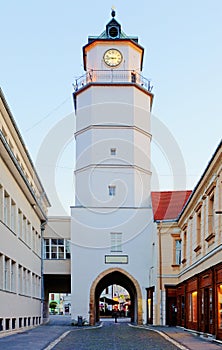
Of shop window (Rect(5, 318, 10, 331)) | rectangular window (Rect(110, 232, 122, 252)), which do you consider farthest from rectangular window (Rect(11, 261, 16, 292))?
rectangular window (Rect(110, 232, 122, 252))

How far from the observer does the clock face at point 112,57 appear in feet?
151

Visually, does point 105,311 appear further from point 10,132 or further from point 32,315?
point 10,132

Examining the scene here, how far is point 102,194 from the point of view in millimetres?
45156

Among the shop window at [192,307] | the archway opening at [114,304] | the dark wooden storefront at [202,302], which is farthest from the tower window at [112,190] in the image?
the archway opening at [114,304]

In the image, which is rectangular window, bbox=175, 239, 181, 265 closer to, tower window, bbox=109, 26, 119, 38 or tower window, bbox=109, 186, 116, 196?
tower window, bbox=109, 186, 116, 196

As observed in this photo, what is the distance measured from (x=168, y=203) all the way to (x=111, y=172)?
491cm

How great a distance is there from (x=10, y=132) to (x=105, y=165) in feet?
45.1

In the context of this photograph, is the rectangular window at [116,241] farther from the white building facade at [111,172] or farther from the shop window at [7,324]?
the shop window at [7,324]

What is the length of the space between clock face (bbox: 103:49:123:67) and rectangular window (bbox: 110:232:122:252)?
12563 millimetres

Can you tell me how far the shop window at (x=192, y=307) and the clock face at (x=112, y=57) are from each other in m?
21.5

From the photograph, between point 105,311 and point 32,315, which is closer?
point 32,315

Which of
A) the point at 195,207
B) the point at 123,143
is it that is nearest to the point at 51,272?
the point at 123,143

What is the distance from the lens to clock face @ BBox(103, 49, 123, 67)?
46125mm

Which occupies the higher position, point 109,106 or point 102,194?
point 109,106
